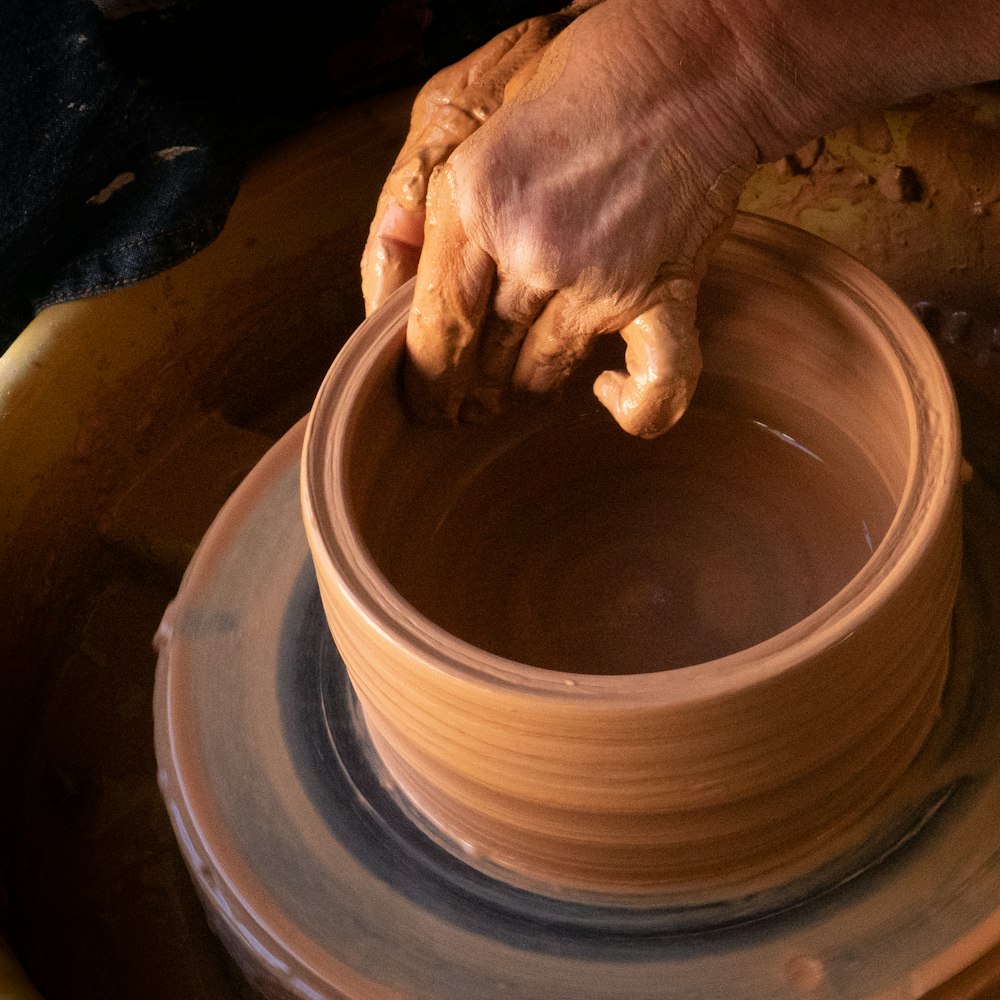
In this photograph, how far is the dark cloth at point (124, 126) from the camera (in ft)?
4.99

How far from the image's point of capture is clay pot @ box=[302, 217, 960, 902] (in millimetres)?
859

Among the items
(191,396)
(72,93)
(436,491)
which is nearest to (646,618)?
(436,491)

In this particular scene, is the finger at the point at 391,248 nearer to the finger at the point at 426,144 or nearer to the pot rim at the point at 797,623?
the finger at the point at 426,144

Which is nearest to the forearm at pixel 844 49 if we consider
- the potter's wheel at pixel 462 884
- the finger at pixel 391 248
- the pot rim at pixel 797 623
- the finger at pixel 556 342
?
the pot rim at pixel 797 623

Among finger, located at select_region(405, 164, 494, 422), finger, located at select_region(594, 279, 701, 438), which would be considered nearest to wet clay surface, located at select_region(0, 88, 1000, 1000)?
finger, located at select_region(594, 279, 701, 438)

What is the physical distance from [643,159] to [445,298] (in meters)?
0.22

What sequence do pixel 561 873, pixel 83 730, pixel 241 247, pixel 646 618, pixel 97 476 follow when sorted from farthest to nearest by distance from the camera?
pixel 241 247 → pixel 97 476 → pixel 83 730 → pixel 646 618 → pixel 561 873

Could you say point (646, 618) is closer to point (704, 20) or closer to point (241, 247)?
point (704, 20)

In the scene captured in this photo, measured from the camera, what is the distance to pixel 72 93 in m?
1.55

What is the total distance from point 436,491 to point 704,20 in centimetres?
54


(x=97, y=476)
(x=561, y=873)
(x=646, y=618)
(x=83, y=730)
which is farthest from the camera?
(x=97, y=476)

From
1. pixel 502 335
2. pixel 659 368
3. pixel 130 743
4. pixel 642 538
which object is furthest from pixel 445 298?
pixel 130 743

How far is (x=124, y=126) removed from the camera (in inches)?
62.2

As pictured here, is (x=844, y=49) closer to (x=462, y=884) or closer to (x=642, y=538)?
(x=642, y=538)
